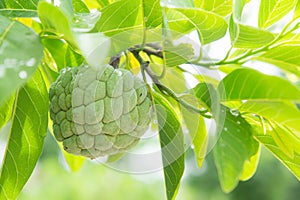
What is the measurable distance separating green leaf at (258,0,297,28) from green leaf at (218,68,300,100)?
0.20 meters

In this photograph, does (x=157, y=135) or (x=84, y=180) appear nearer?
(x=157, y=135)

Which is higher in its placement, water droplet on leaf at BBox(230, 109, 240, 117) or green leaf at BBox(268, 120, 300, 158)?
water droplet on leaf at BBox(230, 109, 240, 117)

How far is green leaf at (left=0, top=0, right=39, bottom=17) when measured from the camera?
0.94m

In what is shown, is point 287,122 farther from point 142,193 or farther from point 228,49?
point 142,193

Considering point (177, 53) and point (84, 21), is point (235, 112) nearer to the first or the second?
point (177, 53)

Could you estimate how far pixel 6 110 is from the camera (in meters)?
1.08

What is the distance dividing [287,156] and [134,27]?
1.26 ft

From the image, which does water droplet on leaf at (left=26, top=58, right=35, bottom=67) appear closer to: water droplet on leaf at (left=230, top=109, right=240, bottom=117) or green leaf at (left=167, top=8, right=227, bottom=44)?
green leaf at (left=167, top=8, right=227, bottom=44)

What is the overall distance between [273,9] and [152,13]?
26cm

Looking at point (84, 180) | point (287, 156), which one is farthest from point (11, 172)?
point (84, 180)

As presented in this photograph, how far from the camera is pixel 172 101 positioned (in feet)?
3.40

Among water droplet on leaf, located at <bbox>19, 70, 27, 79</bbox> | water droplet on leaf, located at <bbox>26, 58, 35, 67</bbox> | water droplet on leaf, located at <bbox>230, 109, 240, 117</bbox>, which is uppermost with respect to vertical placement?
water droplet on leaf, located at <bbox>19, 70, 27, 79</bbox>

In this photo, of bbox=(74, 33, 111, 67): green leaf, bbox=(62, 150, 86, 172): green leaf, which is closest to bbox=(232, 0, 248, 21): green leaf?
bbox=(74, 33, 111, 67): green leaf

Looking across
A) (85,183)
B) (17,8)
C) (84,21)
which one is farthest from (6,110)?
(85,183)
